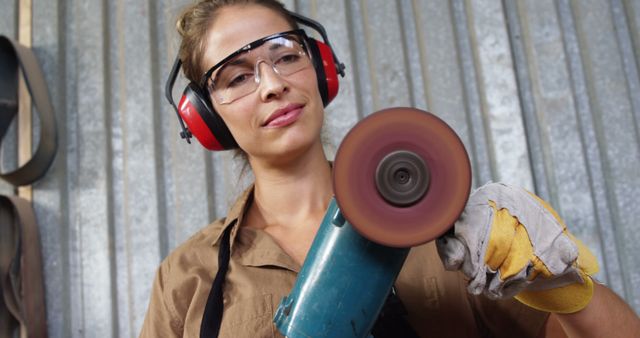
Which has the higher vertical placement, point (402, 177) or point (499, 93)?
point (499, 93)

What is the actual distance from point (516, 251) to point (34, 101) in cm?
188

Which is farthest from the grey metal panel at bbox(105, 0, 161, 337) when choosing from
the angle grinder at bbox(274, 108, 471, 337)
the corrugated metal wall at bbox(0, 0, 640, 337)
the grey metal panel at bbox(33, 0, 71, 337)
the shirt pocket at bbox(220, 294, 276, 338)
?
the angle grinder at bbox(274, 108, 471, 337)

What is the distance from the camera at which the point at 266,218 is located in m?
1.63

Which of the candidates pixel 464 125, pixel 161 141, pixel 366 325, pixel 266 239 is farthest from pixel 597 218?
pixel 161 141

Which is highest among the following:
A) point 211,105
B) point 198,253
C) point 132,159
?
point 211,105

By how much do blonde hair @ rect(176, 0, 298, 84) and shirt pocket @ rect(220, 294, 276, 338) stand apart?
1.84 ft

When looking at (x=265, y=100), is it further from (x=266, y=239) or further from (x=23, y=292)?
(x=23, y=292)

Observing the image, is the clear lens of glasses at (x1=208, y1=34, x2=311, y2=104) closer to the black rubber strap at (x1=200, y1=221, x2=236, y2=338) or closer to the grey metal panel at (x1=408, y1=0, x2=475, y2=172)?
the black rubber strap at (x1=200, y1=221, x2=236, y2=338)

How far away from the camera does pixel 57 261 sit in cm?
229

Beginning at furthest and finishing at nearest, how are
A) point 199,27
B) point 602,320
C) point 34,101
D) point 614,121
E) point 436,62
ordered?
point 34,101
point 436,62
point 614,121
point 199,27
point 602,320

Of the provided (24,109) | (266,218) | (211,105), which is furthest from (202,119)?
(24,109)

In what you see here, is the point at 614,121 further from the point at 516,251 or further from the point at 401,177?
the point at 401,177

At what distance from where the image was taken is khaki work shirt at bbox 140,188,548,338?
1.33m

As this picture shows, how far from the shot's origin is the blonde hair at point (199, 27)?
5.25ft
